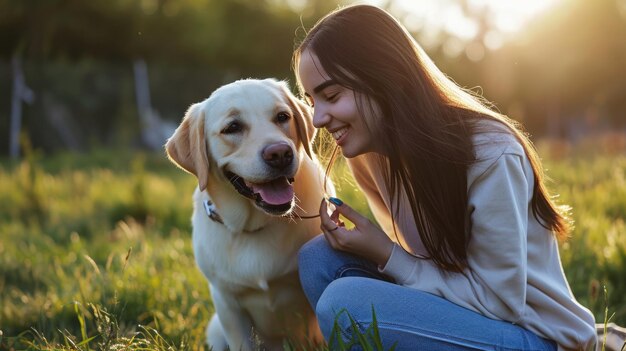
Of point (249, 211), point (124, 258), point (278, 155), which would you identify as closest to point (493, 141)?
point (278, 155)

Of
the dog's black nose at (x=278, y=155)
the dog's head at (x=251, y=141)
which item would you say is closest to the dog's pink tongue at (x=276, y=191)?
the dog's head at (x=251, y=141)

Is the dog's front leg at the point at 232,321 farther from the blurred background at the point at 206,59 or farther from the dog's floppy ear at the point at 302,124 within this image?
the blurred background at the point at 206,59

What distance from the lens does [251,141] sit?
8.33 ft

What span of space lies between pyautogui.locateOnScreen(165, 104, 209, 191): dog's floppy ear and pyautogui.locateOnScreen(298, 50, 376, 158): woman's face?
53 cm

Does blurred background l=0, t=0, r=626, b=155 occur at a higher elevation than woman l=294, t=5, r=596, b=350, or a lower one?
lower

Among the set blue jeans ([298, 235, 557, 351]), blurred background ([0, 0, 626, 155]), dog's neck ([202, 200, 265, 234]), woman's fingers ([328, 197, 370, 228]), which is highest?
woman's fingers ([328, 197, 370, 228])

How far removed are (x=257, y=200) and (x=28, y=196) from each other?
4278 mm

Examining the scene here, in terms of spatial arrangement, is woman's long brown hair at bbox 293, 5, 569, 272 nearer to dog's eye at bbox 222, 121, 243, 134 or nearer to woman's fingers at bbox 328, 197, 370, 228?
woman's fingers at bbox 328, 197, 370, 228

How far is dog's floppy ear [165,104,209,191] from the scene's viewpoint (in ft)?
8.53

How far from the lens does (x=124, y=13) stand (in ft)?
48.2

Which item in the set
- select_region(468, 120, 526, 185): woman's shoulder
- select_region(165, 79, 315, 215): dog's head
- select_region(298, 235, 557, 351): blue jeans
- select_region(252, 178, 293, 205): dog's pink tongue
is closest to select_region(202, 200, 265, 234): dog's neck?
select_region(165, 79, 315, 215): dog's head

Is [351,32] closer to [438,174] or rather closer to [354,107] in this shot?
[354,107]

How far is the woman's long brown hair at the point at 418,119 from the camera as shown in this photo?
2.14 metres

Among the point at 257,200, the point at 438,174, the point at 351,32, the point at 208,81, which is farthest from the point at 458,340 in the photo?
the point at 208,81
